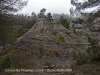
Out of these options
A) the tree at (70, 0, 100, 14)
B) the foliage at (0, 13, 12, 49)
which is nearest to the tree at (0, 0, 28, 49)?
the foliage at (0, 13, 12, 49)

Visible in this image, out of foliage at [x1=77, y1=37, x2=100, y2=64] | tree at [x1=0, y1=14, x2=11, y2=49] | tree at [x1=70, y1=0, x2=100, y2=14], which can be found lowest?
foliage at [x1=77, y1=37, x2=100, y2=64]

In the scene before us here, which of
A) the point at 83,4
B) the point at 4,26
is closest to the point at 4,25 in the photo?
the point at 4,26

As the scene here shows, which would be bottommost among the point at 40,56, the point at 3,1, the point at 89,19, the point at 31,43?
the point at 40,56

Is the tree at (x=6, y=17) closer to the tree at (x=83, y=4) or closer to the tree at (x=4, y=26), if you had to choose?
the tree at (x=4, y=26)

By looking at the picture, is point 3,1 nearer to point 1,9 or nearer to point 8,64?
point 1,9

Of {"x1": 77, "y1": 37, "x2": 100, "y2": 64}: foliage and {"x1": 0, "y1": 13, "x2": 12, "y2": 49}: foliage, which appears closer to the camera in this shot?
{"x1": 0, "y1": 13, "x2": 12, "y2": 49}: foliage

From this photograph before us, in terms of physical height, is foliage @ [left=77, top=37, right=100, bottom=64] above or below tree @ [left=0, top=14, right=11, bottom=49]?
below

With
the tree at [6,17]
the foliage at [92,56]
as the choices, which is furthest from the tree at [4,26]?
the foliage at [92,56]

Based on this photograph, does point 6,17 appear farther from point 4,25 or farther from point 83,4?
point 83,4

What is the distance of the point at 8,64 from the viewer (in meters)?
8.55

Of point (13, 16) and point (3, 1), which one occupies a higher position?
point (3, 1)

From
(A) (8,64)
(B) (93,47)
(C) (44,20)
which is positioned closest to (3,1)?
(A) (8,64)

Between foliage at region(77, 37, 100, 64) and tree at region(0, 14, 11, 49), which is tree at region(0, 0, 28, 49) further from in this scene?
foliage at region(77, 37, 100, 64)

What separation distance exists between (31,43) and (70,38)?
16.7 meters
